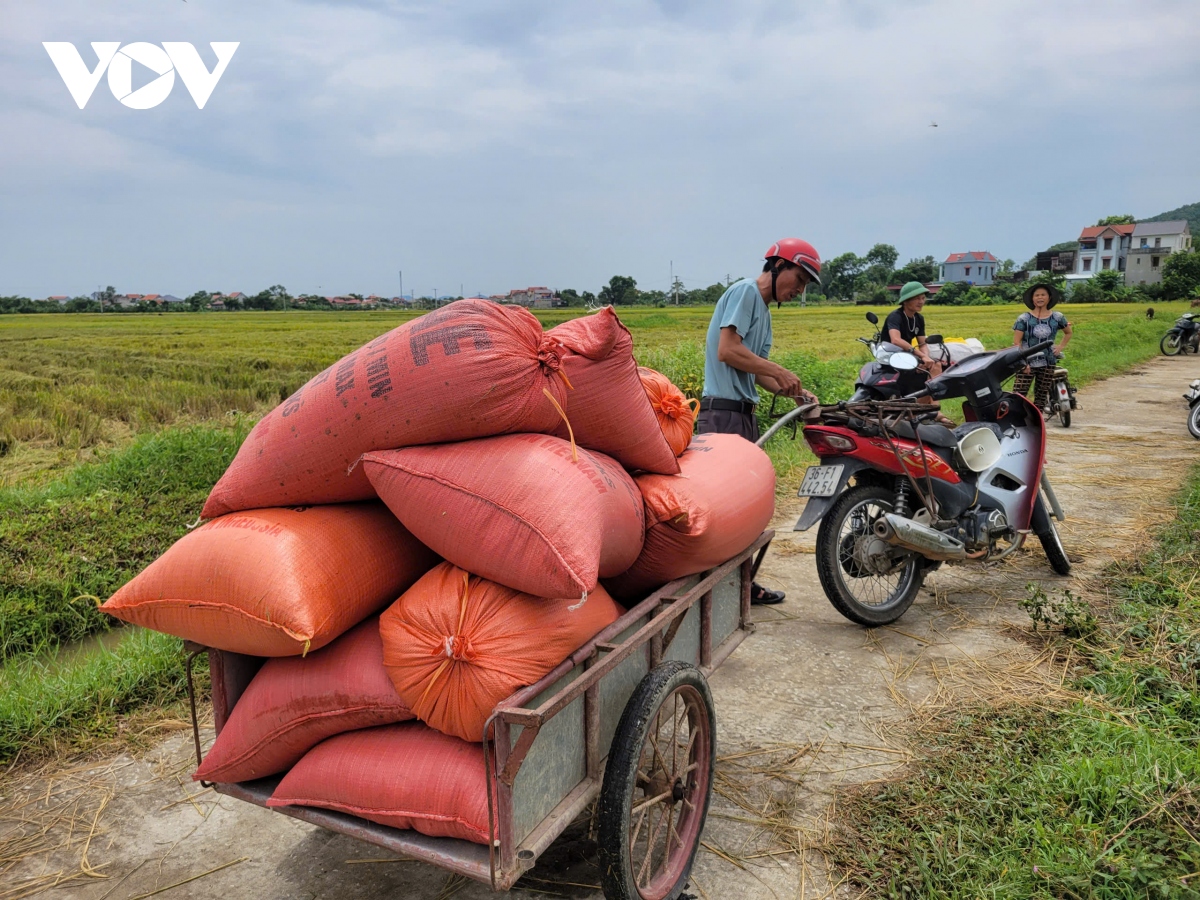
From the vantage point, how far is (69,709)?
311cm

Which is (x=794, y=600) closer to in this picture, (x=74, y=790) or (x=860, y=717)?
(x=860, y=717)

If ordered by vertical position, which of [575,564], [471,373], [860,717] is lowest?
[860,717]

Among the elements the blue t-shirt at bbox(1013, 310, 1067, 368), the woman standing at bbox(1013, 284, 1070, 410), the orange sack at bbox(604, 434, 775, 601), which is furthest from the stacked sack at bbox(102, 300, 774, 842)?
the blue t-shirt at bbox(1013, 310, 1067, 368)

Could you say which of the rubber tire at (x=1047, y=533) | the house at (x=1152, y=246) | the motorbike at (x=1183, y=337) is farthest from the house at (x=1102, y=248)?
the rubber tire at (x=1047, y=533)

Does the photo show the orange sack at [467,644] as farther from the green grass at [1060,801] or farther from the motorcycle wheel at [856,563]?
the motorcycle wheel at [856,563]

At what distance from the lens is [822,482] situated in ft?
12.1

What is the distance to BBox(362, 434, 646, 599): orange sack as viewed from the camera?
166 centimetres

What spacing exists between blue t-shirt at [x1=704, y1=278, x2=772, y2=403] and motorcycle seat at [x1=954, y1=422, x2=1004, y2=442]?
38.4 inches

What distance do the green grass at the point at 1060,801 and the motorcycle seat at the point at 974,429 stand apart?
1.12 m

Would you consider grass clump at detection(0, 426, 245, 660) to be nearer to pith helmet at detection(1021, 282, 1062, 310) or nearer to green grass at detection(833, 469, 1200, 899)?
green grass at detection(833, 469, 1200, 899)

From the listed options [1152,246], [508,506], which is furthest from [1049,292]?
[1152,246]

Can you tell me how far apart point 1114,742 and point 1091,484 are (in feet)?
13.7

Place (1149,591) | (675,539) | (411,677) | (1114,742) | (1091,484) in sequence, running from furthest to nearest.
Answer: (1091,484), (1149,591), (1114,742), (675,539), (411,677)

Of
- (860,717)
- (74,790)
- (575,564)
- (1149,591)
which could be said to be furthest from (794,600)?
(74,790)
